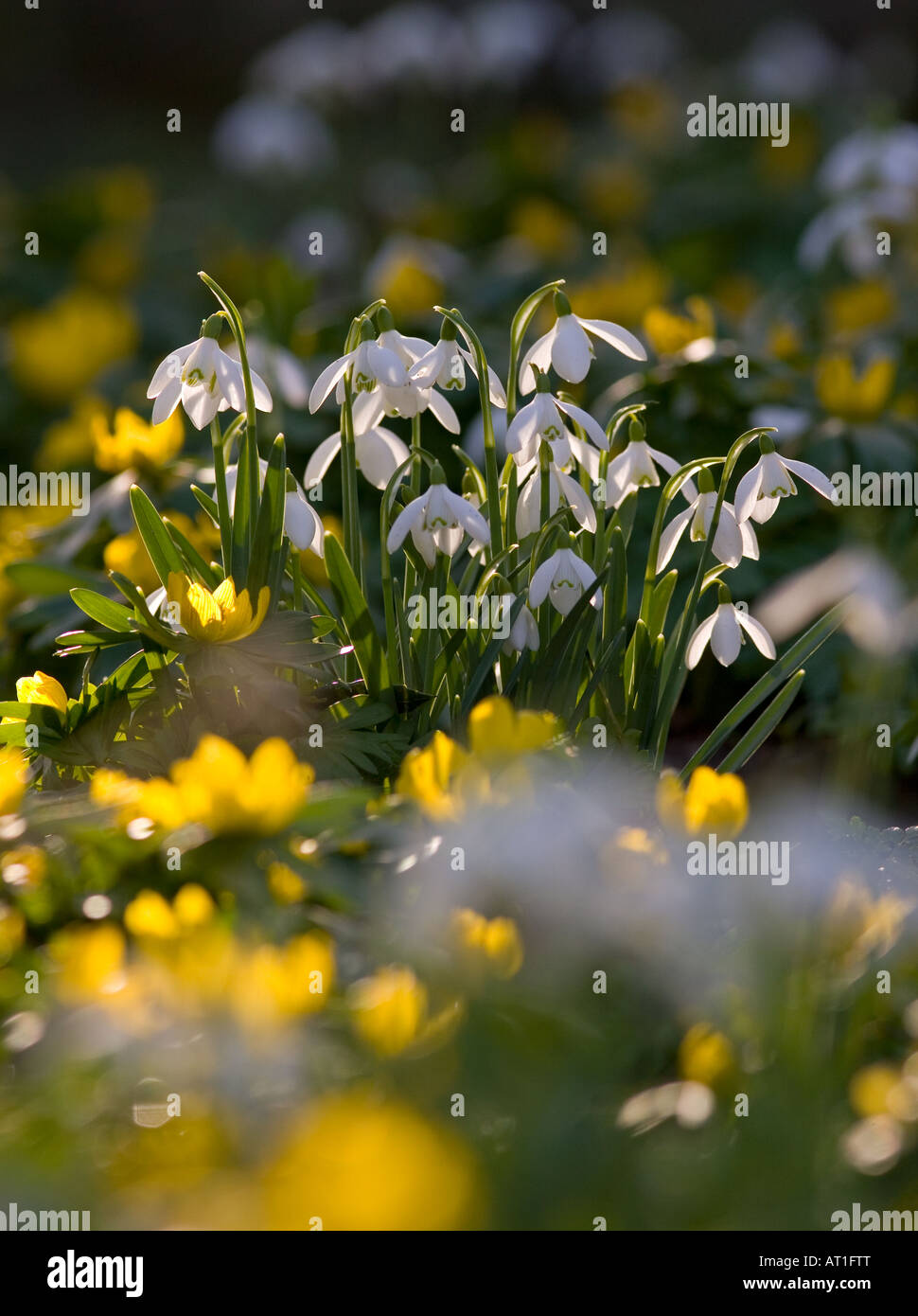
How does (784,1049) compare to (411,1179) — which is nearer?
(411,1179)

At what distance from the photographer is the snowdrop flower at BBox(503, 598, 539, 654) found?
1783mm

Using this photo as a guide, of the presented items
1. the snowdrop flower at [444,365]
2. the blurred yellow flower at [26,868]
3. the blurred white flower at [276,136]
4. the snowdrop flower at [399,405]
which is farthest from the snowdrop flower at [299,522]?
the blurred white flower at [276,136]

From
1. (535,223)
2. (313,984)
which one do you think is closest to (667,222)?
(535,223)

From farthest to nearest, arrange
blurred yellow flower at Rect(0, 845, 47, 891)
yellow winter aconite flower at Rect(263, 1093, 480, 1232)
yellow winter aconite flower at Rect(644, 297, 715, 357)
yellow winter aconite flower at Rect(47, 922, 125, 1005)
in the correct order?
1. yellow winter aconite flower at Rect(644, 297, 715, 357)
2. blurred yellow flower at Rect(0, 845, 47, 891)
3. yellow winter aconite flower at Rect(47, 922, 125, 1005)
4. yellow winter aconite flower at Rect(263, 1093, 480, 1232)

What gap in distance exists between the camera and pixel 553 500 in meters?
1.88

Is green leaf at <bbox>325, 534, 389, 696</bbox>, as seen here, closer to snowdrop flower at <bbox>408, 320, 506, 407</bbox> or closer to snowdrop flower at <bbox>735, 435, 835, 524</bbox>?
snowdrop flower at <bbox>408, 320, 506, 407</bbox>

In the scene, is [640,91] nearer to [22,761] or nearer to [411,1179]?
[22,761]

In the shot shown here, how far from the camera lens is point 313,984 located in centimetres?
122

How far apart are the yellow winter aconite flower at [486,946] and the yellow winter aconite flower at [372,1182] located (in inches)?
9.8

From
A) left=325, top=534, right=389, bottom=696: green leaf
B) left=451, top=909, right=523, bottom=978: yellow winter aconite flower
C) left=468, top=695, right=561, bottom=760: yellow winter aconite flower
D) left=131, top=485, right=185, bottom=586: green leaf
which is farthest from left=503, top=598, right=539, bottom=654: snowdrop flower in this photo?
left=451, top=909, right=523, bottom=978: yellow winter aconite flower

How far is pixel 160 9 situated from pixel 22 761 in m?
8.71

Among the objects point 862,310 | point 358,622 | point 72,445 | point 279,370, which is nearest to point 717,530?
point 358,622

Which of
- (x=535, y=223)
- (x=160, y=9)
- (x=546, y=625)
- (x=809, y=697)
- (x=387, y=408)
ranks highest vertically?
(x=160, y=9)

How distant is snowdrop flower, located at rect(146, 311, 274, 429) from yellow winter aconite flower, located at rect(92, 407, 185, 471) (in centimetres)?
60
